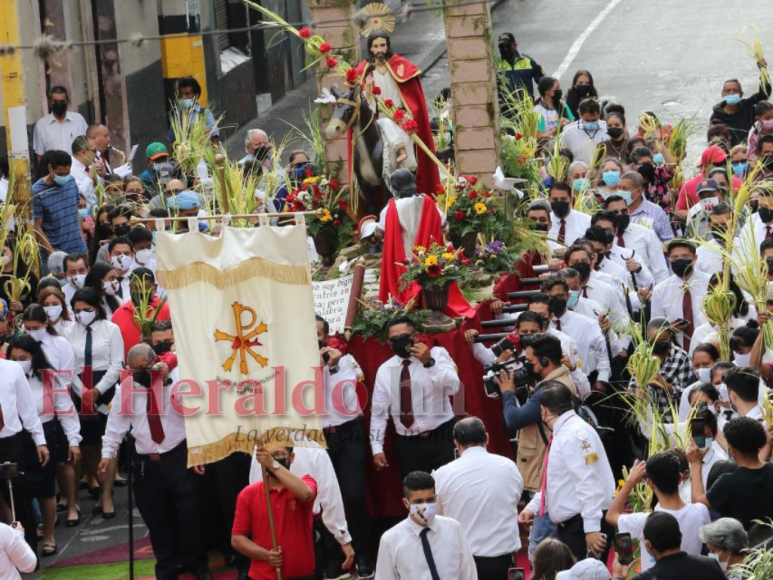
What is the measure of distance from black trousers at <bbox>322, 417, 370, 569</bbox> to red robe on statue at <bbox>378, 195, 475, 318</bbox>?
141 centimetres

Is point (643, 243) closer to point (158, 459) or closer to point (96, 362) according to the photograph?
point (96, 362)

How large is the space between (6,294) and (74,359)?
1599 millimetres

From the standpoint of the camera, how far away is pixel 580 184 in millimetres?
18172

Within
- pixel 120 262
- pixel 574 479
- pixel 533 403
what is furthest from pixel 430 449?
pixel 120 262

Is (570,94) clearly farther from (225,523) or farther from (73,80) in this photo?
(225,523)

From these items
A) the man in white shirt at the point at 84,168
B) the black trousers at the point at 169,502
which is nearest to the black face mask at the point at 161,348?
the black trousers at the point at 169,502

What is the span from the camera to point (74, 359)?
48.5ft

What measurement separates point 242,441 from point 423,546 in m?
1.46

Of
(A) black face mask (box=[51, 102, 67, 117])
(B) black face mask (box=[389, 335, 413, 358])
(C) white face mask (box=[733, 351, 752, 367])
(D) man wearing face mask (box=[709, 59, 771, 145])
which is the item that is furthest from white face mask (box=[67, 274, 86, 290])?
(D) man wearing face mask (box=[709, 59, 771, 145])

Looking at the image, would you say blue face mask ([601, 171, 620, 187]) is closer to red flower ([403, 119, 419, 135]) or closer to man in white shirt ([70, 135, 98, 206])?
red flower ([403, 119, 419, 135])

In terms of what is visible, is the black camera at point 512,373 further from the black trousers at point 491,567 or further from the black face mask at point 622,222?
the black face mask at point 622,222

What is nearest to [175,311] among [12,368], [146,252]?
[12,368]

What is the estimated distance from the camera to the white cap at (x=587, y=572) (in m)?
9.51

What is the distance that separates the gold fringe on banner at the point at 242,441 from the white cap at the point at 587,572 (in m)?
2.40
